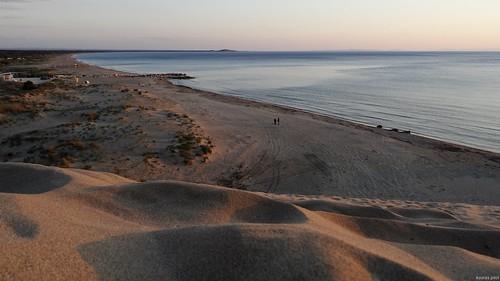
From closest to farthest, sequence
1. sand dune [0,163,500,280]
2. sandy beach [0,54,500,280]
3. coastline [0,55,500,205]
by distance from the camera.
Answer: sand dune [0,163,500,280]
sandy beach [0,54,500,280]
coastline [0,55,500,205]

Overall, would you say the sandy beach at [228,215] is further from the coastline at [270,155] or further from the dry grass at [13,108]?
the dry grass at [13,108]

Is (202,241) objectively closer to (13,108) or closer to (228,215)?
(228,215)

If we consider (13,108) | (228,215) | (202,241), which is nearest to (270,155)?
(228,215)

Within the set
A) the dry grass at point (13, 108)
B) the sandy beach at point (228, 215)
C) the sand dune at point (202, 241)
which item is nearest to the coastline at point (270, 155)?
the sandy beach at point (228, 215)

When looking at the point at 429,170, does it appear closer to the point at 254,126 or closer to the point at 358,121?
the point at 254,126

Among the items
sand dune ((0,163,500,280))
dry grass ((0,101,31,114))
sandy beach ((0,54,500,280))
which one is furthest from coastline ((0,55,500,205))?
sand dune ((0,163,500,280))

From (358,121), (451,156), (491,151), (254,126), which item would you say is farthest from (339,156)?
(358,121)

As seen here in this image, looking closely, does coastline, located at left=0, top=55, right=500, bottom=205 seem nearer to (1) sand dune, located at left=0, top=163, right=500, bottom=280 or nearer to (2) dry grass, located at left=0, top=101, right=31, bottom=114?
(2) dry grass, located at left=0, top=101, right=31, bottom=114
